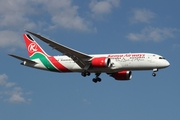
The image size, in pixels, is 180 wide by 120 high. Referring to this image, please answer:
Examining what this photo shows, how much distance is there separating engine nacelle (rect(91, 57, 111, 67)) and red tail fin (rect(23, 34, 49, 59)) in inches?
390

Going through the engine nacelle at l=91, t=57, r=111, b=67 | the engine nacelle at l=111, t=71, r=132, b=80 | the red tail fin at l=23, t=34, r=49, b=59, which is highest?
the red tail fin at l=23, t=34, r=49, b=59

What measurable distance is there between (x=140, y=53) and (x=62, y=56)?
39.6 feet

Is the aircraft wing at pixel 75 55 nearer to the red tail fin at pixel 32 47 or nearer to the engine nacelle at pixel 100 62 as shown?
the engine nacelle at pixel 100 62

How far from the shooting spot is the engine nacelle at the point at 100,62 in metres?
64.4

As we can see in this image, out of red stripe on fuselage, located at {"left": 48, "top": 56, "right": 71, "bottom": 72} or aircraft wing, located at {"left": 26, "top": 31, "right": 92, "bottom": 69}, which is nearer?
aircraft wing, located at {"left": 26, "top": 31, "right": 92, "bottom": 69}

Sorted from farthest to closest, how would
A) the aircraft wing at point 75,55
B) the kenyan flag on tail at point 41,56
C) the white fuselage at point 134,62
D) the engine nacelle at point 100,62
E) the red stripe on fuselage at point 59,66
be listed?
1. the kenyan flag on tail at point 41,56
2. the red stripe on fuselage at point 59,66
3. the engine nacelle at point 100,62
4. the white fuselage at point 134,62
5. the aircraft wing at point 75,55

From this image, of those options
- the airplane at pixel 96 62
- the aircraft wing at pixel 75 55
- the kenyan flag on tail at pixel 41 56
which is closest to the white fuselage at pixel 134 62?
the airplane at pixel 96 62

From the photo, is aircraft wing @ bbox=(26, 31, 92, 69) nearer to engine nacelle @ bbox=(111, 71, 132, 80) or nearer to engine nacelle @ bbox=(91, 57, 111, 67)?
engine nacelle @ bbox=(91, 57, 111, 67)

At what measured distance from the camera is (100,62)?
6456 centimetres

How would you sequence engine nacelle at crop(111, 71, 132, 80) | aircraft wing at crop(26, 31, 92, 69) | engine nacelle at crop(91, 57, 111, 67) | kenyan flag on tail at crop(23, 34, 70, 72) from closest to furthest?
aircraft wing at crop(26, 31, 92, 69), engine nacelle at crop(91, 57, 111, 67), kenyan flag on tail at crop(23, 34, 70, 72), engine nacelle at crop(111, 71, 132, 80)

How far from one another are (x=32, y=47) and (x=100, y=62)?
15302mm

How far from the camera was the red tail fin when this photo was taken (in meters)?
73.5

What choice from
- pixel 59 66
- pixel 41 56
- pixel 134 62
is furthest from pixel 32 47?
pixel 134 62

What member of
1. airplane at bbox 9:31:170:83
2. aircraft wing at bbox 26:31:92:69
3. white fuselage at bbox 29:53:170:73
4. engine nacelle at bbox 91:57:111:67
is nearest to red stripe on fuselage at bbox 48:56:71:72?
airplane at bbox 9:31:170:83
